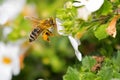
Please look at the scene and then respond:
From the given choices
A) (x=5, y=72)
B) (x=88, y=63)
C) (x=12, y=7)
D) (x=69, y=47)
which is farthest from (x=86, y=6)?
(x=12, y=7)

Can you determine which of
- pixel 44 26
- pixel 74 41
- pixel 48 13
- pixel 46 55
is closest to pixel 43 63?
pixel 46 55

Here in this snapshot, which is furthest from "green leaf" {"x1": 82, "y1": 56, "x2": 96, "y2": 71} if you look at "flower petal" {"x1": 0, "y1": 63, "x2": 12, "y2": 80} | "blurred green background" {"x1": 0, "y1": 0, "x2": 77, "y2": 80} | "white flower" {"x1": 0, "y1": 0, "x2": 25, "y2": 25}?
"white flower" {"x1": 0, "y1": 0, "x2": 25, "y2": 25}

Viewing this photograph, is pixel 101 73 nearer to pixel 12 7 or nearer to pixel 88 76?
pixel 88 76

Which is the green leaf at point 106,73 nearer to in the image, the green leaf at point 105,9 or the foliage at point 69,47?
the foliage at point 69,47

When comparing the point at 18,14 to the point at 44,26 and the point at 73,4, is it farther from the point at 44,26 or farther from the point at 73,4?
the point at 73,4

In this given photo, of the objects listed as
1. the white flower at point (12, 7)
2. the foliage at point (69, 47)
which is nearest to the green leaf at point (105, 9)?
the foliage at point (69, 47)

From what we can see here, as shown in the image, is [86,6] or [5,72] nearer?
[86,6]

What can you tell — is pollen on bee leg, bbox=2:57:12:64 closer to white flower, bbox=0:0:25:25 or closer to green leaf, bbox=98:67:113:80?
white flower, bbox=0:0:25:25
